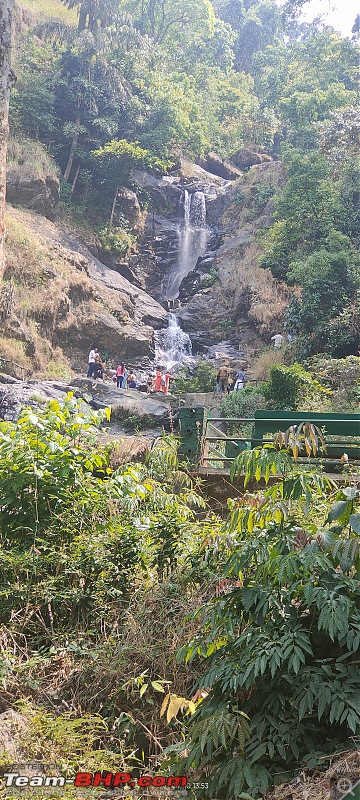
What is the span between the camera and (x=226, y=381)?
1691cm

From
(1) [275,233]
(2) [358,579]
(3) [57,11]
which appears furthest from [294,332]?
(3) [57,11]

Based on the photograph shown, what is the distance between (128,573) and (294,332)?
1416 cm

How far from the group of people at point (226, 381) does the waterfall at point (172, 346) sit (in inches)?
86.2

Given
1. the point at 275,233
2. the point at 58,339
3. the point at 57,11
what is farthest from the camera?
the point at 57,11

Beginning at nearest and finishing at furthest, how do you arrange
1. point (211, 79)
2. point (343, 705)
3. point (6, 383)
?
point (343, 705), point (6, 383), point (211, 79)

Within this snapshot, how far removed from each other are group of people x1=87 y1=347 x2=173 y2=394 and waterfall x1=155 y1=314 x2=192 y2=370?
0.59m

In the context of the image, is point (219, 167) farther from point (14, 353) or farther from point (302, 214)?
point (14, 353)

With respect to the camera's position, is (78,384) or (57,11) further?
(57,11)

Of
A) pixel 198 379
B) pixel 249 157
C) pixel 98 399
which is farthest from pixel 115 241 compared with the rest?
pixel 98 399

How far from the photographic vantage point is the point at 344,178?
752 inches

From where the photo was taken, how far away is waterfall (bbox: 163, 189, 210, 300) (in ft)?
75.8

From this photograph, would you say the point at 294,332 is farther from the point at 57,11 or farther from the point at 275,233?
the point at 57,11

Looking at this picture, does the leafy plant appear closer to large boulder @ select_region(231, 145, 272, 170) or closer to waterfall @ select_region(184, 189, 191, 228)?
waterfall @ select_region(184, 189, 191, 228)

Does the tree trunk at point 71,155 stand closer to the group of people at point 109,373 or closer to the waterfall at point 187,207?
the waterfall at point 187,207
